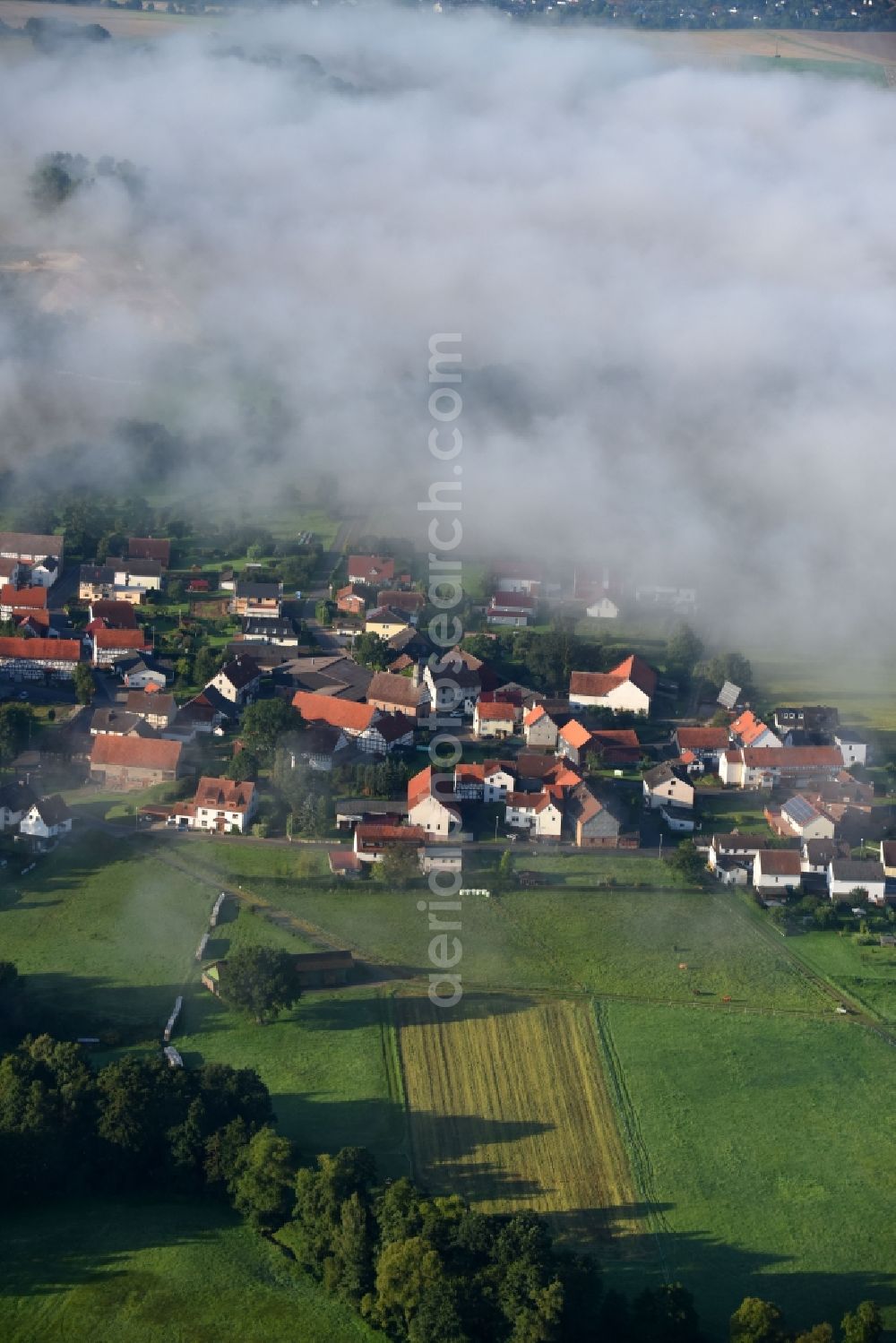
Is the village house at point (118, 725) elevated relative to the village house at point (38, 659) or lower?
lower

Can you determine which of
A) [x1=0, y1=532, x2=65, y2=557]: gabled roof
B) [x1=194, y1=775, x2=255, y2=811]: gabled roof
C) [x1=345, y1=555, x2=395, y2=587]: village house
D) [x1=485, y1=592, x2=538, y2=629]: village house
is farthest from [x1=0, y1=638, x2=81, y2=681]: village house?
[x1=485, y1=592, x2=538, y2=629]: village house

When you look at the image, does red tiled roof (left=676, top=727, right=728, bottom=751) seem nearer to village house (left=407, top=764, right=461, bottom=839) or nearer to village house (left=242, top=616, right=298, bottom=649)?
village house (left=407, top=764, right=461, bottom=839)

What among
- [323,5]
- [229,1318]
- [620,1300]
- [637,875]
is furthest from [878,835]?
[323,5]

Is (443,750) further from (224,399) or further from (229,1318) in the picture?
(224,399)

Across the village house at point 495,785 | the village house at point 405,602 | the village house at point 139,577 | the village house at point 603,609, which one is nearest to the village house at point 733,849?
the village house at point 495,785

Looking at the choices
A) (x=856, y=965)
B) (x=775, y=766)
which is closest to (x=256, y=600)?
(x=775, y=766)

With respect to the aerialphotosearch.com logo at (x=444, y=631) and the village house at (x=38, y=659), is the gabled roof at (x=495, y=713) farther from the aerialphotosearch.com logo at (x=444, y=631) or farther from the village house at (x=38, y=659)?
the village house at (x=38, y=659)
